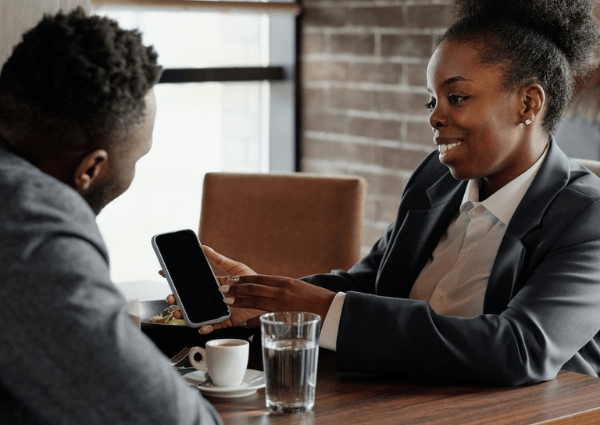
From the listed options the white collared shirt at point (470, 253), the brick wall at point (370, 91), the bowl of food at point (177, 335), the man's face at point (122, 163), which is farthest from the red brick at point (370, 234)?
the man's face at point (122, 163)

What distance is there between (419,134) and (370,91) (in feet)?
0.96

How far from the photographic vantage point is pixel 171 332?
1312 millimetres

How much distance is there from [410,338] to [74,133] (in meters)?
0.60

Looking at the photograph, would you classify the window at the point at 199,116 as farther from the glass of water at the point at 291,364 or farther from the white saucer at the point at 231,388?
the glass of water at the point at 291,364

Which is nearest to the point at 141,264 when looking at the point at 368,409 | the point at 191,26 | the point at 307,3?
the point at 191,26

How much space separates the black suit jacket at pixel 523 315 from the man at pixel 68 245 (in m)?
0.41

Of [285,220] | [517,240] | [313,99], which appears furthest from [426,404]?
[313,99]

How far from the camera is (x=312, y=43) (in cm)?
306

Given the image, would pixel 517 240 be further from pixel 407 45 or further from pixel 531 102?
pixel 407 45

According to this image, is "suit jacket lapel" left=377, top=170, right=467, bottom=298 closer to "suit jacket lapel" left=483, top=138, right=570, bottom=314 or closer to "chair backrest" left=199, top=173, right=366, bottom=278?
"suit jacket lapel" left=483, top=138, right=570, bottom=314

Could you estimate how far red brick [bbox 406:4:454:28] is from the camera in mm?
2541

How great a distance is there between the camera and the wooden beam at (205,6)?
103 inches

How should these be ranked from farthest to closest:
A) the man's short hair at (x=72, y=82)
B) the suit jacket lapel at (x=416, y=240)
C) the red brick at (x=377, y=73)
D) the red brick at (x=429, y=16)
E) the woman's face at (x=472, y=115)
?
1. the red brick at (x=377, y=73)
2. the red brick at (x=429, y=16)
3. the suit jacket lapel at (x=416, y=240)
4. the woman's face at (x=472, y=115)
5. the man's short hair at (x=72, y=82)

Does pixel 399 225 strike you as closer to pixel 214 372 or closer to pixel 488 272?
pixel 488 272
